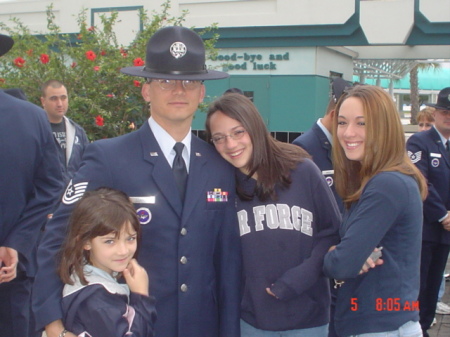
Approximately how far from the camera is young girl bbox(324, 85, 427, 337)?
2172mm

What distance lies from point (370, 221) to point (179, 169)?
826 millimetres

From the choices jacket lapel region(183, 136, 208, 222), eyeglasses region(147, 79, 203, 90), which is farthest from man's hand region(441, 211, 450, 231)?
eyeglasses region(147, 79, 203, 90)

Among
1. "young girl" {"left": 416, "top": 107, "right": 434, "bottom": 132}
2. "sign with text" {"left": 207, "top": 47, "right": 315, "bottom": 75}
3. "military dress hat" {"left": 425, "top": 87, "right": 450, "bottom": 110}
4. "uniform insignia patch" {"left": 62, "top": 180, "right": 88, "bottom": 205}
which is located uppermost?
"sign with text" {"left": 207, "top": 47, "right": 315, "bottom": 75}

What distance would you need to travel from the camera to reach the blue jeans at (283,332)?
7.99 ft

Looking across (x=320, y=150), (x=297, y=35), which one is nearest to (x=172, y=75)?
(x=320, y=150)

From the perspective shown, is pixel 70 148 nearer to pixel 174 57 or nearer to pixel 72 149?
pixel 72 149

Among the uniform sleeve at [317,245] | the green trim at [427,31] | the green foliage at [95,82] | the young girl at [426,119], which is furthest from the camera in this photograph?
the green trim at [427,31]

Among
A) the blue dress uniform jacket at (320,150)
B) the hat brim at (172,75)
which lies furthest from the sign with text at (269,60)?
the hat brim at (172,75)

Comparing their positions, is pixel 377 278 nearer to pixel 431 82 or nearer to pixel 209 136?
pixel 209 136

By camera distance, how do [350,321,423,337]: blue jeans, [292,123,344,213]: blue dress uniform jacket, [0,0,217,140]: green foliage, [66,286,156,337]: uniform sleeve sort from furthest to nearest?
[0,0,217,140]: green foliage → [292,123,344,213]: blue dress uniform jacket → [350,321,423,337]: blue jeans → [66,286,156,337]: uniform sleeve

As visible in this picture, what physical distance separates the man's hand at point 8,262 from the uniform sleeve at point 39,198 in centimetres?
3

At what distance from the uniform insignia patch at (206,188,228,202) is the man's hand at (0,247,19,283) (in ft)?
3.54

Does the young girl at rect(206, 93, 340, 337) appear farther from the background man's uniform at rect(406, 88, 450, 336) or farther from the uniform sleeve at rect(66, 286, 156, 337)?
the background man's uniform at rect(406, 88, 450, 336)

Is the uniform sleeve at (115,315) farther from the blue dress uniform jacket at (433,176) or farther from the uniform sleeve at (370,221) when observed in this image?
the blue dress uniform jacket at (433,176)
